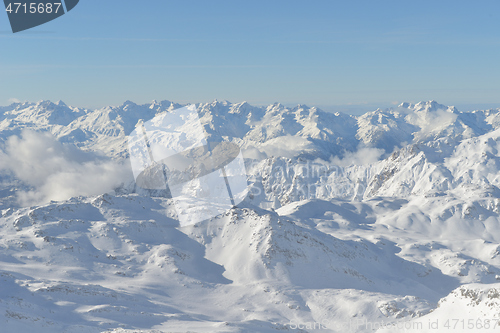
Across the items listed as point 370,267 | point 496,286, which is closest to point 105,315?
point 496,286

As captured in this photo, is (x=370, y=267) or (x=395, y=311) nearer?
(x=395, y=311)

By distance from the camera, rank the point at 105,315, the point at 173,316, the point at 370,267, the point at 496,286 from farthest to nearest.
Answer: the point at 370,267
the point at 173,316
the point at 105,315
the point at 496,286

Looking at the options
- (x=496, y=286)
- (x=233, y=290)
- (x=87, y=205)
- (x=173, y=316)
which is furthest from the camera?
(x=87, y=205)

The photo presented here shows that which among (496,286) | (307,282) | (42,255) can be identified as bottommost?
(307,282)

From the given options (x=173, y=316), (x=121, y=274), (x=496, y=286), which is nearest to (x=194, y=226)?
(x=121, y=274)

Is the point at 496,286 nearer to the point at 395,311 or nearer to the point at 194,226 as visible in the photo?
the point at 395,311

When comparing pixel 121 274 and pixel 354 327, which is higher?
pixel 121 274

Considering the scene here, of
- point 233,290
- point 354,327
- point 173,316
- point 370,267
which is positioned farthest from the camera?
point 370,267

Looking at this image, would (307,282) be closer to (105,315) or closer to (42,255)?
(105,315)

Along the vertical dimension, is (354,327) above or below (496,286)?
below
